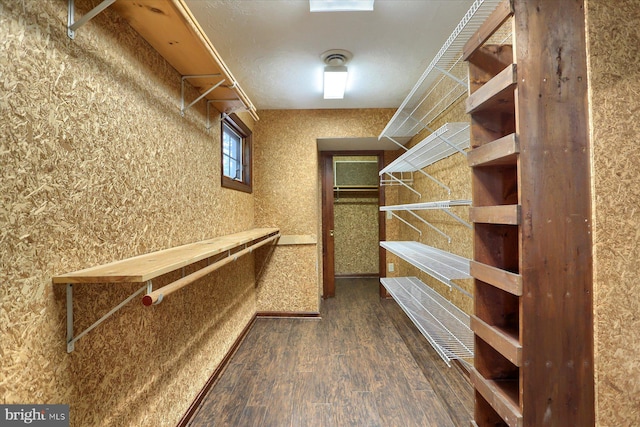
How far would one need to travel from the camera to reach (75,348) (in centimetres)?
91

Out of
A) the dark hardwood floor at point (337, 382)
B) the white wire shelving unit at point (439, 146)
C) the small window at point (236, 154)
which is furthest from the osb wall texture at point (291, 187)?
the white wire shelving unit at point (439, 146)

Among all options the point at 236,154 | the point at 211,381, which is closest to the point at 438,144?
the point at 236,154

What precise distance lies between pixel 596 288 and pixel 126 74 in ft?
6.14

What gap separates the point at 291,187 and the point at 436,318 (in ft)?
6.50

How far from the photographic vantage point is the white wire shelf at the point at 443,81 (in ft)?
3.55

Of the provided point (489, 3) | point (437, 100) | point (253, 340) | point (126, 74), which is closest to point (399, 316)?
point (253, 340)

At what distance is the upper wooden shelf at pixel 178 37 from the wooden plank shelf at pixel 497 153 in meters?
1.19

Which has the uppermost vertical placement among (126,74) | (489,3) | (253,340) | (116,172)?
(489,3)

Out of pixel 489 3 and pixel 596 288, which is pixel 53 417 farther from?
pixel 489 3

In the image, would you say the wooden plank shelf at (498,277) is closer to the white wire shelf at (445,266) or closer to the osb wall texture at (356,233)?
the white wire shelf at (445,266)

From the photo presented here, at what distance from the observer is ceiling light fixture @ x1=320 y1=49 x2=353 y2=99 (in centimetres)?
200

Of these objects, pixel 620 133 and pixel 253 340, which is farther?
pixel 253 340

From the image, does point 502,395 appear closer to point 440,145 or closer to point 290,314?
point 440,145

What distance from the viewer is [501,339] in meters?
0.95
